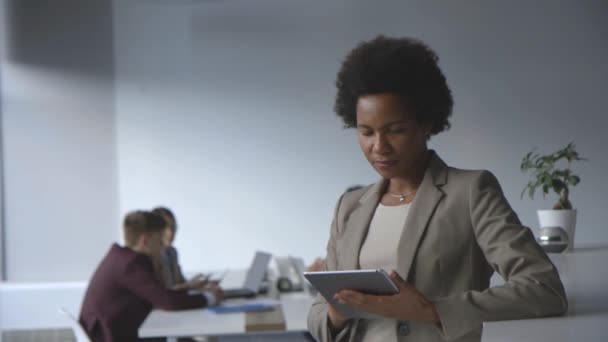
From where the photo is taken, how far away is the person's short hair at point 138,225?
14.6ft

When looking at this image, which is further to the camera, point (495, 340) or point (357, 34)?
point (357, 34)

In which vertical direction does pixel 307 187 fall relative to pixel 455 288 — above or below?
below

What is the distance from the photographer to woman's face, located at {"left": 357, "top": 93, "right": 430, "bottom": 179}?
1587mm

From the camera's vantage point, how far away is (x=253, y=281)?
482 centimetres

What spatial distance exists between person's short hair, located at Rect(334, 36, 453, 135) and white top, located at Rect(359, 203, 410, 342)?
0.63 ft

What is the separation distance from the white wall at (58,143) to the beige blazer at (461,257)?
227 inches

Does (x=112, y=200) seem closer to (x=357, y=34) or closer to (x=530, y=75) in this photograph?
(x=357, y=34)

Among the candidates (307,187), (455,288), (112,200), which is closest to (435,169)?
(455,288)

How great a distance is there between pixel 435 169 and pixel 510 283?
12.2 inches

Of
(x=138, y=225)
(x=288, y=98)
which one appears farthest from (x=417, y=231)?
(x=288, y=98)

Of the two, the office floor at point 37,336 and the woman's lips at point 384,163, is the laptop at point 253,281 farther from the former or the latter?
the woman's lips at point 384,163

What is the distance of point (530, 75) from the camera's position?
6848 millimetres

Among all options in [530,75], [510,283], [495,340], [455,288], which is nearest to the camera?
[495,340]

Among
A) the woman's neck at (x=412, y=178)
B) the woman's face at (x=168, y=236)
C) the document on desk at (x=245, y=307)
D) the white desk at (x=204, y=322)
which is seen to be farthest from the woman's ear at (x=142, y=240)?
the woman's neck at (x=412, y=178)
